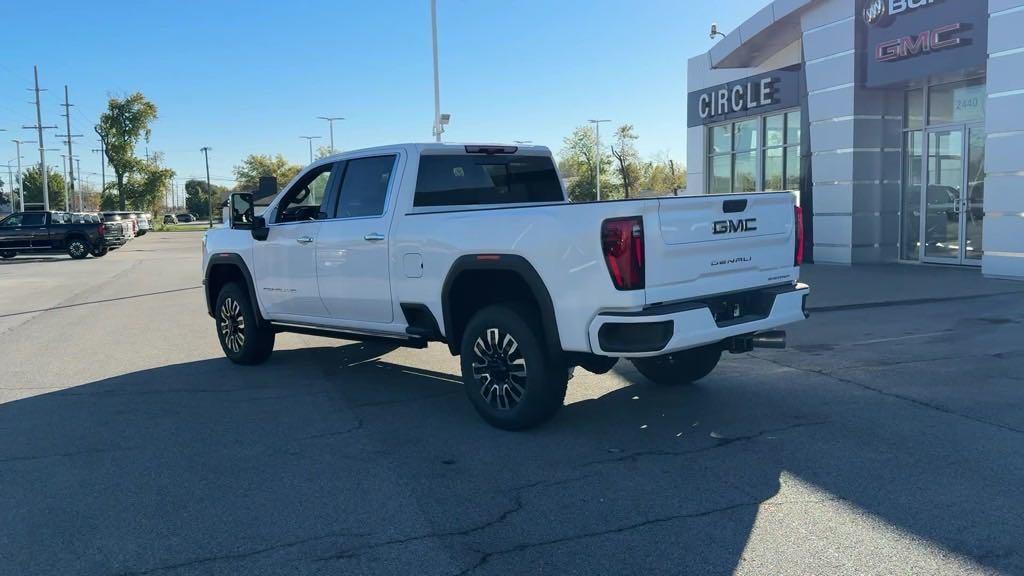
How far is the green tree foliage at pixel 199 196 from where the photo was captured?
133 m

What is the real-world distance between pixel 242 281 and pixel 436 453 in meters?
4.14

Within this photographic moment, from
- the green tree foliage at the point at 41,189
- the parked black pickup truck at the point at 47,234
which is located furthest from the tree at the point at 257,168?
the parked black pickup truck at the point at 47,234

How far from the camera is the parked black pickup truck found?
29.2 metres

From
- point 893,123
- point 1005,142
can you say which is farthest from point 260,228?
point 893,123

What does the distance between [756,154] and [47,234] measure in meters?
24.2

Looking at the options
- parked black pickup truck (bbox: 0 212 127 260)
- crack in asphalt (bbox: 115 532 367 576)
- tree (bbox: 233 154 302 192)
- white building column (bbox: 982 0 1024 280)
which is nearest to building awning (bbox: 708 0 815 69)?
white building column (bbox: 982 0 1024 280)

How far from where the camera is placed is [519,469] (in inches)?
194

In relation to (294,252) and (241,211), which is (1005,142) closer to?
(294,252)

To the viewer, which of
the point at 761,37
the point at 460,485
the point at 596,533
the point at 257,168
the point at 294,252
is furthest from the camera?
the point at 257,168

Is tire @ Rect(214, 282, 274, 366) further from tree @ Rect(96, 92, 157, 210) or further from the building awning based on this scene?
tree @ Rect(96, 92, 157, 210)

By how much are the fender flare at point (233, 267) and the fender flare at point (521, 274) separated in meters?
2.96

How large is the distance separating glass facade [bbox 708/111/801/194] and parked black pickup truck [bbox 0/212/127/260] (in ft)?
71.7

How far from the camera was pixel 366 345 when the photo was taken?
950cm

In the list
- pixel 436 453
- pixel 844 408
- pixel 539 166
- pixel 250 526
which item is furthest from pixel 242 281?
pixel 844 408
